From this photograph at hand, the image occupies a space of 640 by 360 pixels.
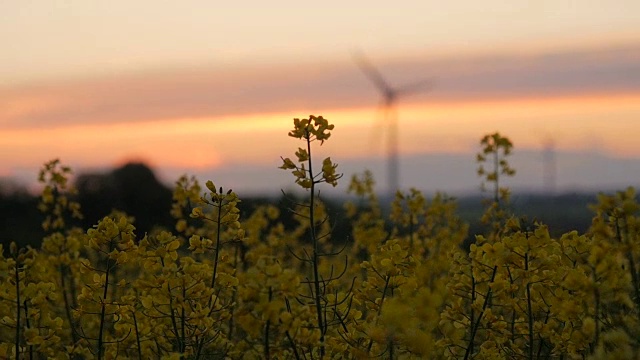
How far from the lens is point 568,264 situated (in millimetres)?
5980

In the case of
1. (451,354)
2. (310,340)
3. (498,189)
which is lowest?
(451,354)

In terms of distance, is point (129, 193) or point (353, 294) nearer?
point (353, 294)

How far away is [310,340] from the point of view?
4617mm

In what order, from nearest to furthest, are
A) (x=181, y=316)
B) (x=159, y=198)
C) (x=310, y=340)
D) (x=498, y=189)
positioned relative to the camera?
(x=310, y=340)
(x=181, y=316)
(x=498, y=189)
(x=159, y=198)

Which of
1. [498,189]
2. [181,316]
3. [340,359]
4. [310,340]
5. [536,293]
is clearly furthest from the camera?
[498,189]

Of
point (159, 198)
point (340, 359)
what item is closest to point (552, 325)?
point (340, 359)

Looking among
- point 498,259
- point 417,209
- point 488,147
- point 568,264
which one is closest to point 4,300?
point 498,259

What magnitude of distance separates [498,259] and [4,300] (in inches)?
124

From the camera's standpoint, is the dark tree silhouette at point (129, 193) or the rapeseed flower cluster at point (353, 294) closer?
the rapeseed flower cluster at point (353, 294)

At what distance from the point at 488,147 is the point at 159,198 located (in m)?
25.2

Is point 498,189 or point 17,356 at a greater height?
point 498,189

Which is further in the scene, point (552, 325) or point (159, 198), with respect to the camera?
point (159, 198)

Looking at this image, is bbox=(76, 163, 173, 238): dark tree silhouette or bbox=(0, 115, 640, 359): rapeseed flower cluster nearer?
bbox=(0, 115, 640, 359): rapeseed flower cluster

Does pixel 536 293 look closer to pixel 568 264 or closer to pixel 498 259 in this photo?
pixel 568 264
